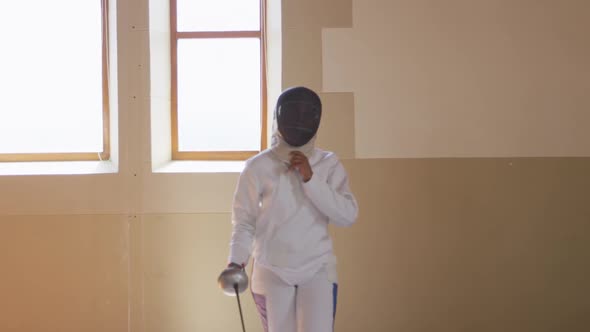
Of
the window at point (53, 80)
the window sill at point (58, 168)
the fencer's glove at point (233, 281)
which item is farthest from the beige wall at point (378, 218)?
the fencer's glove at point (233, 281)

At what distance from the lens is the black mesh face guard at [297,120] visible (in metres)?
1.85

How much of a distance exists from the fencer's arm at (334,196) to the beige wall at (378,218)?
2.94 feet

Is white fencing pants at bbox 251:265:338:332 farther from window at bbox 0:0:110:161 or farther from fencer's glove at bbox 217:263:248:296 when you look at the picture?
window at bbox 0:0:110:161

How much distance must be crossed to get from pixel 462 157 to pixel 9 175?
2284 millimetres

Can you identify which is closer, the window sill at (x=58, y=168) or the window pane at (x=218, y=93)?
the window sill at (x=58, y=168)

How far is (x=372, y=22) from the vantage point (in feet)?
9.18

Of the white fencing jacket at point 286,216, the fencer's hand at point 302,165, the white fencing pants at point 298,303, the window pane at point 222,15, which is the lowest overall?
the white fencing pants at point 298,303

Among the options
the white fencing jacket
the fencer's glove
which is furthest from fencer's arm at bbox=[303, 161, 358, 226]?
the fencer's glove

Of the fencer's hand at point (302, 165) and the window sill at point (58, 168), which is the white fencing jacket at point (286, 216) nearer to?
the fencer's hand at point (302, 165)

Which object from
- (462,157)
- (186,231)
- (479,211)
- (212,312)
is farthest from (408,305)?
(186,231)

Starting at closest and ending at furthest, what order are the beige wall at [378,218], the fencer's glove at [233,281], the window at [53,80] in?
the fencer's glove at [233,281] < the beige wall at [378,218] < the window at [53,80]

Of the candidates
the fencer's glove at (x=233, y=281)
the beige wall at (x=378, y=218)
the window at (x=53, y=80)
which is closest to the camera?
the fencer's glove at (x=233, y=281)

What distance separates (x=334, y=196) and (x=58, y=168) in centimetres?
178

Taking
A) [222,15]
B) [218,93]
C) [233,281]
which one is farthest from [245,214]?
[222,15]
